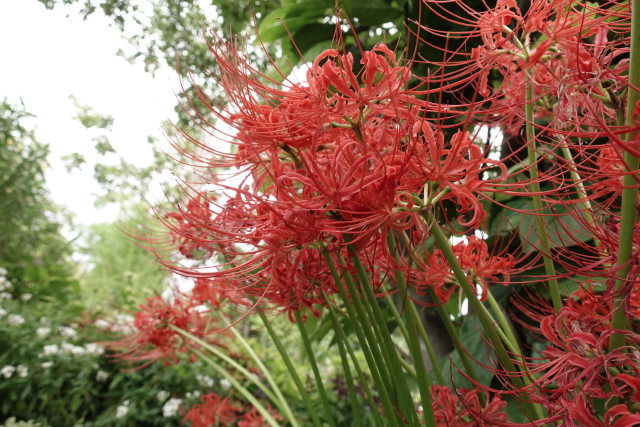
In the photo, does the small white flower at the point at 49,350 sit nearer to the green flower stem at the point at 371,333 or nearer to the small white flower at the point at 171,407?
the small white flower at the point at 171,407

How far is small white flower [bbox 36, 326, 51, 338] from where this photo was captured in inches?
98.6

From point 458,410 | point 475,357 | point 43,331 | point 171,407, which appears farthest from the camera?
point 43,331

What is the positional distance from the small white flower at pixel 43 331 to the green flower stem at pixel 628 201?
8.86 ft

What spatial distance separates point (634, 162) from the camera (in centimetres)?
39

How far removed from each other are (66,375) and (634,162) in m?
2.56

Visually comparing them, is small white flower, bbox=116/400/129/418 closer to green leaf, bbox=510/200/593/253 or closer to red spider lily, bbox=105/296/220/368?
red spider lily, bbox=105/296/220/368

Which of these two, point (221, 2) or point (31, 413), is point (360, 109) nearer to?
point (221, 2)

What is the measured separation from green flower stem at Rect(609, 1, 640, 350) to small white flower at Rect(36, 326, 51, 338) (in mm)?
2701

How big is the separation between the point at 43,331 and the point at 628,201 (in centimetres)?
277

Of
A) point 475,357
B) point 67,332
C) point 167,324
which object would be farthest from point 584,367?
point 67,332

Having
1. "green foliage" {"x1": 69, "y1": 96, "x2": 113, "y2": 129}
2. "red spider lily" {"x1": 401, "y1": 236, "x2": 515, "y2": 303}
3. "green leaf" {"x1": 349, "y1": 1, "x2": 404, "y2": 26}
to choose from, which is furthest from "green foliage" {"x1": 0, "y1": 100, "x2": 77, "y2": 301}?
"red spider lily" {"x1": 401, "y1": 236, "x2": 515, "y2": 303}

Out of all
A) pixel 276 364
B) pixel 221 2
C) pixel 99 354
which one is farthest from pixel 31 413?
pixel 221 2

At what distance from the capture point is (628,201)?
1.29ft

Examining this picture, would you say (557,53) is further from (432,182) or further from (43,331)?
(43,331)
